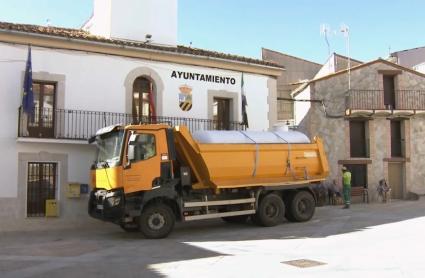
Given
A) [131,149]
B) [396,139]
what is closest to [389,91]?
[396,139]

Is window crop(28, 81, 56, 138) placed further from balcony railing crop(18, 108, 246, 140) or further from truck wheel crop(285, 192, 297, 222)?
truck wheel crop(285, 192, 297, 222)

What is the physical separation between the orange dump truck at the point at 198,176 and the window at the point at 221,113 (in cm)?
358

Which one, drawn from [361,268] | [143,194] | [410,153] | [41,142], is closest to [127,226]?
[143,194]

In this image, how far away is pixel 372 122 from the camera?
78.2 feet

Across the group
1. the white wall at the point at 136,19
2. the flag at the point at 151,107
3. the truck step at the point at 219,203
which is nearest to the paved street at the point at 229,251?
the truck step at the point at 219,203

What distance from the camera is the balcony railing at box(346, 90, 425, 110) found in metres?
23.8

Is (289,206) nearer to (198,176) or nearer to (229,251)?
(198,176)

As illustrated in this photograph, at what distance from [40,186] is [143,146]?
4.59 m

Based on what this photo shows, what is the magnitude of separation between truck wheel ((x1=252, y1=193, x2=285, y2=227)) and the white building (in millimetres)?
4468

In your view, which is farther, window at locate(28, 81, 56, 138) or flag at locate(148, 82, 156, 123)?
flag at locate(148, 82, 156, 123)

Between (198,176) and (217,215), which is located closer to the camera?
(198,176)

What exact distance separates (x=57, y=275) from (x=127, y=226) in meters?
4.88

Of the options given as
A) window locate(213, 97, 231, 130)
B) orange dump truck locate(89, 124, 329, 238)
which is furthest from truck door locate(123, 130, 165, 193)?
window locate(213, 97, 231, 130)

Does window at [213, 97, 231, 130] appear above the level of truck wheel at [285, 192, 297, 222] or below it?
above
